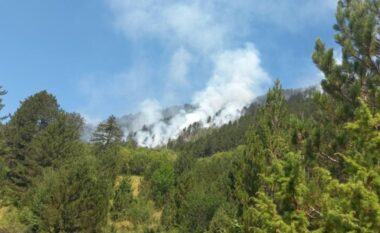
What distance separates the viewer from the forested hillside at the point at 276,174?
36.3 ft

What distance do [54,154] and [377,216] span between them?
53081mm

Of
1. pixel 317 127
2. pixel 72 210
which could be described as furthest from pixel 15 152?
pixel 317 127

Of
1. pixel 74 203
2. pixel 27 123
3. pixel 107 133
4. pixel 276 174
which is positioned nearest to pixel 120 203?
pixel 74 203

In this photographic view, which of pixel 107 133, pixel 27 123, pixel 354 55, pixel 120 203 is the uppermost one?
pixel 107 133

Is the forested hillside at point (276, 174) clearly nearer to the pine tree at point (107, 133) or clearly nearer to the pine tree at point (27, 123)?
the pine tree at point (27, 123)

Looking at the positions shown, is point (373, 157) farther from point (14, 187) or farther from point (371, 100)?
point (14, 187)

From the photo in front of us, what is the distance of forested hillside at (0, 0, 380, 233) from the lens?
1108 cm

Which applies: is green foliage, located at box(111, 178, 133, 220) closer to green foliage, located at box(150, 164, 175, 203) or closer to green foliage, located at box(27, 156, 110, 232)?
green foliage, located at box(150, 164, 175, 203)

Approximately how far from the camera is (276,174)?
12719mm

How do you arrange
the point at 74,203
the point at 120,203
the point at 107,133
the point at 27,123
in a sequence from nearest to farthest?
the point at 74,203
the point at 120,203
the point at 27,123
the point at 107,133

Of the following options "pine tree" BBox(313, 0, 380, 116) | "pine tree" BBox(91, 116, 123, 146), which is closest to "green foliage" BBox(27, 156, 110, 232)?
"pine tree" BBox(313, 0, 380, 116)

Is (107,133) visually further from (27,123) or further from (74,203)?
(74,203)

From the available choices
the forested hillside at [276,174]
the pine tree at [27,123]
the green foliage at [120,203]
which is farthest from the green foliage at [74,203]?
the pine tree at [27,123]

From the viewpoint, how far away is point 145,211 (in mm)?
57438
